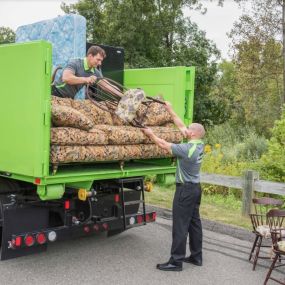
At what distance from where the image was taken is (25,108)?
453cm

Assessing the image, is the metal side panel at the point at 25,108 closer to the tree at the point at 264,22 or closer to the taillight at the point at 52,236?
the taillight at the point at 52,236

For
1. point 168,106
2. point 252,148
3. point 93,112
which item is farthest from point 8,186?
point 252,148

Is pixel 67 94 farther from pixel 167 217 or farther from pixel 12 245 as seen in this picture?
pixel 167 217

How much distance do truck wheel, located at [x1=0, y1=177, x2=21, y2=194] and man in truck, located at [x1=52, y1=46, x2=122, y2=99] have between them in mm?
1311

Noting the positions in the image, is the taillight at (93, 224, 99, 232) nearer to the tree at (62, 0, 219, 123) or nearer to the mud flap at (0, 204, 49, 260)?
the mud flap at (0, 204, 49, 260)

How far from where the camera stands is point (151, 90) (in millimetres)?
6387

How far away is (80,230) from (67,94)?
1713 millimetres

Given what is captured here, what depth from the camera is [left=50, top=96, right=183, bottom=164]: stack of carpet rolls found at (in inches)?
182

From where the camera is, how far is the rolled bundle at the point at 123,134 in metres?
5.07

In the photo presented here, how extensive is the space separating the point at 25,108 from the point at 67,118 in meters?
0.41

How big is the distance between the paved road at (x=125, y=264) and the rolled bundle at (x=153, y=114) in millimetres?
1544

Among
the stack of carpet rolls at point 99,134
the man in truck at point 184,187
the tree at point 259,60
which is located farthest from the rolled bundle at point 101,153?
the tree at point 259,60

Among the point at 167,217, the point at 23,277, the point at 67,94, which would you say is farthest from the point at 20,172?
the point at 167,217

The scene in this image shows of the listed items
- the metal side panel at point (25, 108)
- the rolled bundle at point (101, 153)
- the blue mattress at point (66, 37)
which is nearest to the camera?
the metal side panel at point (25, 108)
